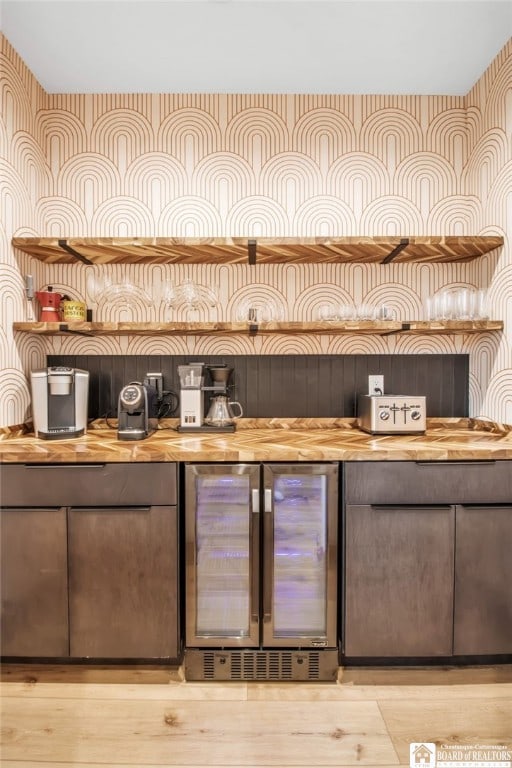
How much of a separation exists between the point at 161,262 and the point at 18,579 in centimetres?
170

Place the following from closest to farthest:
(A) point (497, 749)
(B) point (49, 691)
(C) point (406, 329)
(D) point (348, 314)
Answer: (A) point (497, 749) → (B) point (49, 691) → (C) point (406, 329) → (D) point (348, 314)

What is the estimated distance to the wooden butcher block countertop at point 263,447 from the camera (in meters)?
1.79

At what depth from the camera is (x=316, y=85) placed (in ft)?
7.88

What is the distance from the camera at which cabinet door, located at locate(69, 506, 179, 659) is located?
1.79 metres

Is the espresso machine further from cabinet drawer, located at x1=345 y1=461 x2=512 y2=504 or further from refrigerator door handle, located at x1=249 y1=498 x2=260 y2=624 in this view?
cabinet drawer, located at x1=345 y1=461 x2=512 y2=504

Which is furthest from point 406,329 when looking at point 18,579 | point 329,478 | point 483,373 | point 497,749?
point 18,579

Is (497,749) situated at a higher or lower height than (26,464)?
lower

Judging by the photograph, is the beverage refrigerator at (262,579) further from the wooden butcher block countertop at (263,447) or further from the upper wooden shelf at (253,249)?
the upper wooden shelf at (253,249)

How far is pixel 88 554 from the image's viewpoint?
70.6 inches

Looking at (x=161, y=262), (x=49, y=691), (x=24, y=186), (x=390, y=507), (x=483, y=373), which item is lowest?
(x=49, y=691)

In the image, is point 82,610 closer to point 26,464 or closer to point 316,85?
point 26,464

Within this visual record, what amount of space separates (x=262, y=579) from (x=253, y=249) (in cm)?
154

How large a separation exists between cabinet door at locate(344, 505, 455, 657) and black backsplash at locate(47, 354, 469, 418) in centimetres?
79

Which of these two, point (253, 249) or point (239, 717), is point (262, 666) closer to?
point (239, 717)
